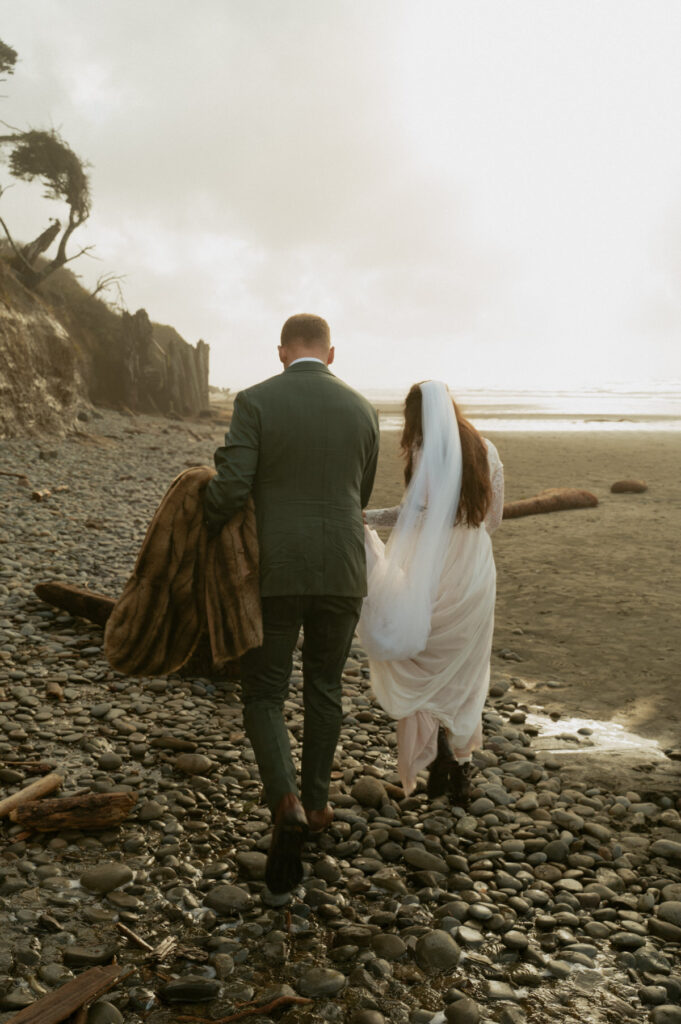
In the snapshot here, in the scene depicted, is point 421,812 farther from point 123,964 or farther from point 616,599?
point 616,599

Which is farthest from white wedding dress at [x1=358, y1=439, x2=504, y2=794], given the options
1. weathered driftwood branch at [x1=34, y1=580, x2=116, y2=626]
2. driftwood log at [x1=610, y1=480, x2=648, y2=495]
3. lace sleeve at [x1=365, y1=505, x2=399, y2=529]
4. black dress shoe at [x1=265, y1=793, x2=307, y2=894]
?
driftwood log at [x1=610, y1=480, x2=648, y2=495]

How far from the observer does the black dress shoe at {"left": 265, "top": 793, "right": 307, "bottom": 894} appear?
3201mm

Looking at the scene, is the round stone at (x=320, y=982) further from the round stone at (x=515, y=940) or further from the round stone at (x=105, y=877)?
the round stone at (x=105, y=877)

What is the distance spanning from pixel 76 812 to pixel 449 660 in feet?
6.57

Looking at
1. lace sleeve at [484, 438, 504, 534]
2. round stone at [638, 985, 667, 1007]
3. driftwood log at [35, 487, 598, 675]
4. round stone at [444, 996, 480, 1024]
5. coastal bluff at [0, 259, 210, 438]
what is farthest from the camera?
coastal bluff at [0, 259, 210, 438]

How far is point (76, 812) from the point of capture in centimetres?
369

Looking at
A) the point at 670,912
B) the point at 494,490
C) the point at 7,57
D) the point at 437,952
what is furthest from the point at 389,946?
the point at 7,57

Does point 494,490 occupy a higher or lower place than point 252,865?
higher

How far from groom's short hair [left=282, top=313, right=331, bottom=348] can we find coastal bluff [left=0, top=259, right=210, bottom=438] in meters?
16.9

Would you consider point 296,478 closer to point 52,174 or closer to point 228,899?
point 228,899

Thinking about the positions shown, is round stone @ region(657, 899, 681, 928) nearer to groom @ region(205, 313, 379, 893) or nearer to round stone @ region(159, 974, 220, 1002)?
groom @ region(205, 313, 379, 893)

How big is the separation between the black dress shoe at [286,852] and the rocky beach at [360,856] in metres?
0.09

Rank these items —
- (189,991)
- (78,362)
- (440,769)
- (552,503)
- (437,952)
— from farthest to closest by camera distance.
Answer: (78,362) < (552,503) < (440,769) < (437,952) < (189,991)

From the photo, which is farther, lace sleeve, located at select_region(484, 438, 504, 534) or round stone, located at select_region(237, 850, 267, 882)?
lace sleeve, located at select_region(484, 438, 504, 534)
